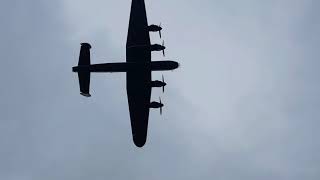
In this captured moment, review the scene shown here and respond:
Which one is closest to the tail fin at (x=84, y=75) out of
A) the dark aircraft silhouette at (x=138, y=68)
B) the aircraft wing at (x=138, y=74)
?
the dark aircraft silhouette at (x=138, y=68)

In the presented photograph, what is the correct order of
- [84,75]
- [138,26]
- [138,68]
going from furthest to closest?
[138,26]
[84,75]
[138,68]

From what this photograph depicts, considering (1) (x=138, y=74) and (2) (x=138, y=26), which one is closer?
(1) (x=138, y=74)

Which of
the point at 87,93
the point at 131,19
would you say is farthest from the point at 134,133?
the point at 131,19

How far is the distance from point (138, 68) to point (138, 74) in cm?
105

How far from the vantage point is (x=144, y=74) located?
237 feet

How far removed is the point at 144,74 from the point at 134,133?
9.85m

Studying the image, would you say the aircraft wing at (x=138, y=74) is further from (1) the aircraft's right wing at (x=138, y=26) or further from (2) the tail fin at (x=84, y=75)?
(2) the tail fin at (x=84, y=75)

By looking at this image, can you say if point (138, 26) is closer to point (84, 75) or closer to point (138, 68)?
point (138, 68)

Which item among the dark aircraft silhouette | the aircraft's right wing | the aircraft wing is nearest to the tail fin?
the dark aircraft silhouette

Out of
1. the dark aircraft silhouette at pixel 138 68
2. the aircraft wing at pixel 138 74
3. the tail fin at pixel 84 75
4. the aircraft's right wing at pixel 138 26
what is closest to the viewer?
the dark aircraft silhouette at pixel 138 68

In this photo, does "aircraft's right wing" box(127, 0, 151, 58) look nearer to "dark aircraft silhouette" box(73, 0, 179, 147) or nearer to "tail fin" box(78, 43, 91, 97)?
"dark aircraft silhouette" box(73, 0, 179, 147)

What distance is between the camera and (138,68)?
235 ft

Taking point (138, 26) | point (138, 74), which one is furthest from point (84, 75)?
point (138, 26)

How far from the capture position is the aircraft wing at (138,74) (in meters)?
72.1
